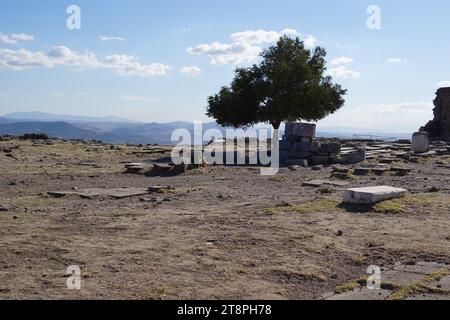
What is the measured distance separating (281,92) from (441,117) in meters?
17.1

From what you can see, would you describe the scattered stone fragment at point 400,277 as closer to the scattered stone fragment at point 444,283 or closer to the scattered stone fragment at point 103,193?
the scattered stone fragment at point 444,283

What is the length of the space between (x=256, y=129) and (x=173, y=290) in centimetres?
2887

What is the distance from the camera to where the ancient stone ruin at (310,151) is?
24.4 m

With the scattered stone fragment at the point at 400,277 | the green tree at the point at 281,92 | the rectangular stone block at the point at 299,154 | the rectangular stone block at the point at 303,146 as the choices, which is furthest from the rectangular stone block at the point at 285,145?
the scattered stone fragment at the point at 400,277

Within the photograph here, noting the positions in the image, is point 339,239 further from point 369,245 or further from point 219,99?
Answer: point 219,99

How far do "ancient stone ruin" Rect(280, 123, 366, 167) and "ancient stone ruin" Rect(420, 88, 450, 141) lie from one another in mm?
18820

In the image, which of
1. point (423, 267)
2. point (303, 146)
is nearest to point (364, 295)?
point (423, 267)

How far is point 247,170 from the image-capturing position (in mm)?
20422

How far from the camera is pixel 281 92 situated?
103 feet

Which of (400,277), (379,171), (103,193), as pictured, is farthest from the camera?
(379,171)

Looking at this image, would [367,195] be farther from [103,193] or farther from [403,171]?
[403,171]

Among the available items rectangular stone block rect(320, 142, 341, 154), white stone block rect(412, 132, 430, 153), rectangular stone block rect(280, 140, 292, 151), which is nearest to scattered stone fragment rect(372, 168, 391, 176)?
rectangular stone block rect(320, 142, 341, 154)

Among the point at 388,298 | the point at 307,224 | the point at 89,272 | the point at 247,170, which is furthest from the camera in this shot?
the point at 247,170

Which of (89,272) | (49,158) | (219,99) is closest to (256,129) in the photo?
(219,99)
